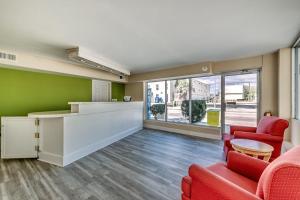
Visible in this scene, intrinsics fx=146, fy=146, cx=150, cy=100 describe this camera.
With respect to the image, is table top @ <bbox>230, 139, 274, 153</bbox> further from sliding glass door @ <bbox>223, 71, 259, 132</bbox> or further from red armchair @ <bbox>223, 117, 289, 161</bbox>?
sliding glass door @ <bbox>223, 71, 259, 132</bbox>

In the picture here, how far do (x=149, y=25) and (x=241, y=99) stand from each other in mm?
3646

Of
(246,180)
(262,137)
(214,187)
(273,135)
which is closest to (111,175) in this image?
(214,187)

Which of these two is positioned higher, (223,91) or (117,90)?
(117,90)

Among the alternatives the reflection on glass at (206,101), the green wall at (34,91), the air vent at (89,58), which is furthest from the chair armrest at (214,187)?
the green wall at (34,91)

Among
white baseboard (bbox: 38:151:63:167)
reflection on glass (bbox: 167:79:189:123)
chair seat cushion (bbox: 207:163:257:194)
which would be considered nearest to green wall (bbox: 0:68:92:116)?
white baseboard (bbox: 38:151:63:167)

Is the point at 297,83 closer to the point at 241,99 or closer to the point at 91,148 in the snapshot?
the point at 241,99

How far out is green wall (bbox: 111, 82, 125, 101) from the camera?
6.60m

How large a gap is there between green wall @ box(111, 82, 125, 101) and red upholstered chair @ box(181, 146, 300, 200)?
18.1 ft

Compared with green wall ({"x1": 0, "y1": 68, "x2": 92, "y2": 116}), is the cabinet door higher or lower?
lower

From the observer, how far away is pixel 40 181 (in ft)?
7.71

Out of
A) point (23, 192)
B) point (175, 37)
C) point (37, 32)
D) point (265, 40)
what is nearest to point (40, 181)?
point (23, 192)

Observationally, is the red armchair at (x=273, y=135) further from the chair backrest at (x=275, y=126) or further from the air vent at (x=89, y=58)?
the air vent at (x=89, y=58)

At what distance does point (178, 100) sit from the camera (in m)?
5.83

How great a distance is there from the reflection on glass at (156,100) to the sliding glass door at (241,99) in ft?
8.05
